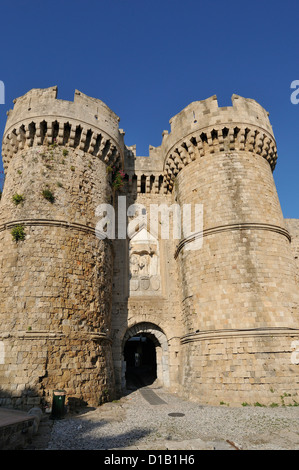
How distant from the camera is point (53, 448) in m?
4.61

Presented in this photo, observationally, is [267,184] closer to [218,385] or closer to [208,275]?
[208,275]

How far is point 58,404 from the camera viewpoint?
22.6 ft

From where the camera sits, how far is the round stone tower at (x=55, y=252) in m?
7.75

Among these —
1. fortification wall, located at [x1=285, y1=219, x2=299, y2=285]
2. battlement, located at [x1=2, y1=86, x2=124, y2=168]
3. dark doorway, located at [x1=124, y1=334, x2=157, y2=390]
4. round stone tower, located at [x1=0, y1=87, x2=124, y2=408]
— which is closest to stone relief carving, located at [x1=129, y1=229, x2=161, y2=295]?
round stone tower, located at [x1=0, y1=87, x2=124, y2=408]

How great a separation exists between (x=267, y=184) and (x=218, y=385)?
7.52 metres

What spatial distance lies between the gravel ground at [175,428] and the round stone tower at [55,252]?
1349mm

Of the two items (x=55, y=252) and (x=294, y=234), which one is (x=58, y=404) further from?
(x=294, y=234)

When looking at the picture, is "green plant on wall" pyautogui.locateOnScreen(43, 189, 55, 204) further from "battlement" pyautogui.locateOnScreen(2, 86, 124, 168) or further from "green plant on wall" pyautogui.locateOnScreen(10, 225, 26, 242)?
"battlement" pyautogui.locateOnScreen(2, 86, 124, 168)

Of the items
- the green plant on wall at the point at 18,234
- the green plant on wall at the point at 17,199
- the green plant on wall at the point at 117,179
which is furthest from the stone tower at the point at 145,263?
the green plant on wall at the point at 117,179

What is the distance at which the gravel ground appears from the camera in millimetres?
4648

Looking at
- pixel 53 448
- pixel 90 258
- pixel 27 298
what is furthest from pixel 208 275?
pixel 53 448

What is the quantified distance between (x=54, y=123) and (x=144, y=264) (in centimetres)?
675

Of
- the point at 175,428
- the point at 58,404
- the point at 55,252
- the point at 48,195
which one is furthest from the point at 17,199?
the point at 175,428

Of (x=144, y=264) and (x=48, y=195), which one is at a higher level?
(x=48, y=195)
